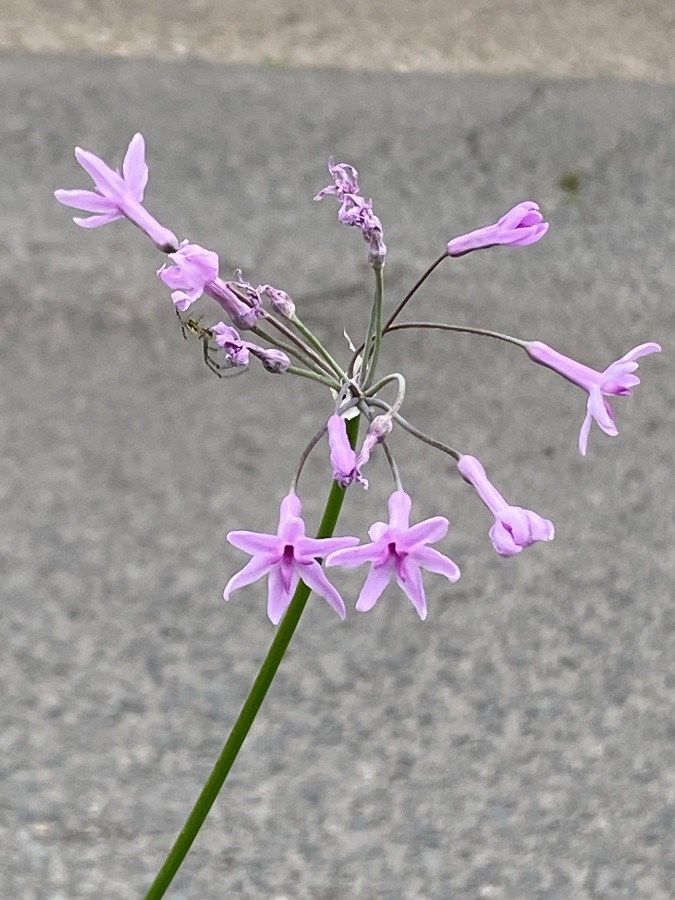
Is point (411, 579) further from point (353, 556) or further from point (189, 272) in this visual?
point (189, 272)

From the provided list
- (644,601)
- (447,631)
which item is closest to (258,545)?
(447,631)

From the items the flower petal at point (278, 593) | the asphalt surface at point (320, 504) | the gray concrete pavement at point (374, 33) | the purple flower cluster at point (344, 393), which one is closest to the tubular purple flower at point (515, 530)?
the purple flower cluster at point (344, 393)

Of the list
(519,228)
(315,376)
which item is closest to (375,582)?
(315,376)

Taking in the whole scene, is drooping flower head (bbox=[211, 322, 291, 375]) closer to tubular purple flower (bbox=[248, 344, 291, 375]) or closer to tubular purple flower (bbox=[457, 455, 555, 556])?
tubular purple flower (bbox=[248, 344, 291, 375])

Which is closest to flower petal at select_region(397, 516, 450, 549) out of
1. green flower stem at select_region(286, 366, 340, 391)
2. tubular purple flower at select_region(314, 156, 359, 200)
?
green flower stem at select_region(286, 366, 340, 391)

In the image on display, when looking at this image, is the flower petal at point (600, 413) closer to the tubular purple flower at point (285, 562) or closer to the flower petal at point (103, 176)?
the tubular purple flower at point (285, 562)
